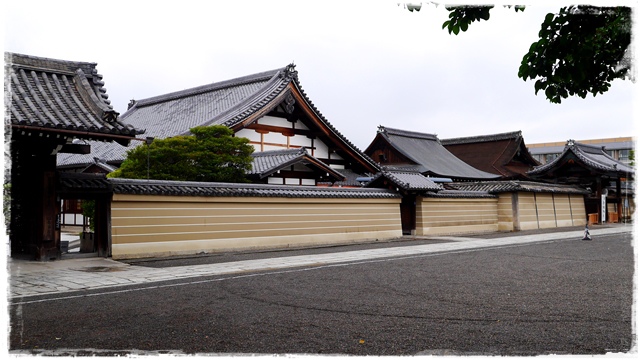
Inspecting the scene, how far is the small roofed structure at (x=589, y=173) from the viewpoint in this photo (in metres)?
30.6

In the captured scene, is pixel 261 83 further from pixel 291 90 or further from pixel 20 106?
pixel 20 106

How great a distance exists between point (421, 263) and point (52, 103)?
889 cm

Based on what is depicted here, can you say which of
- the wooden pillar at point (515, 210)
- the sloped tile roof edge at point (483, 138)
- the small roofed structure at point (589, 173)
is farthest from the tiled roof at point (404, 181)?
the sloped tile roof edge at point (483, 138)

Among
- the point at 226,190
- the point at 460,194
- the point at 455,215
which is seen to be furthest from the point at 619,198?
the point at 226,190

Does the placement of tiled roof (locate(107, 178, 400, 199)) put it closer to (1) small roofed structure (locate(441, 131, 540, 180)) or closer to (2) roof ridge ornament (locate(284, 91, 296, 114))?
(2) roof ridge ornament (locate(284, 91, 296, 114))

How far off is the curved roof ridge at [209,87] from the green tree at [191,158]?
8397 millimetres

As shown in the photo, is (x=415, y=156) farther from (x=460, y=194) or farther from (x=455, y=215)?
(x=455, y=215)

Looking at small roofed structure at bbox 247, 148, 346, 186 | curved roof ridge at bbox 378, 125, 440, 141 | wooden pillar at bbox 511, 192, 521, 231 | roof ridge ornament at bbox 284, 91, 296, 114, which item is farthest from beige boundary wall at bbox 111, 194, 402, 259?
curved roof ridge at bbox 378, 125, 440, 141

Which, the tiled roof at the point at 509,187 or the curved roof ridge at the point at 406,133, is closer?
the tiled roof at the point at 509,187

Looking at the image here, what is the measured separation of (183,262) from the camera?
12.2m

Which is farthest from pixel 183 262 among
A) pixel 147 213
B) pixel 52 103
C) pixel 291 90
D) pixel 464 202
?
pixel 464 202

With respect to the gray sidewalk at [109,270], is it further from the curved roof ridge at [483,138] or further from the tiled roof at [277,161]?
the curved roof ridge at [483,138]

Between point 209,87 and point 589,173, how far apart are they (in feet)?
74.9

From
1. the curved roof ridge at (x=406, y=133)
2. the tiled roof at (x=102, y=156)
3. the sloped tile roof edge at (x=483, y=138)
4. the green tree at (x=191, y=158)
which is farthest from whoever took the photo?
the sloped tile roof edge at (x=483, y=138)
